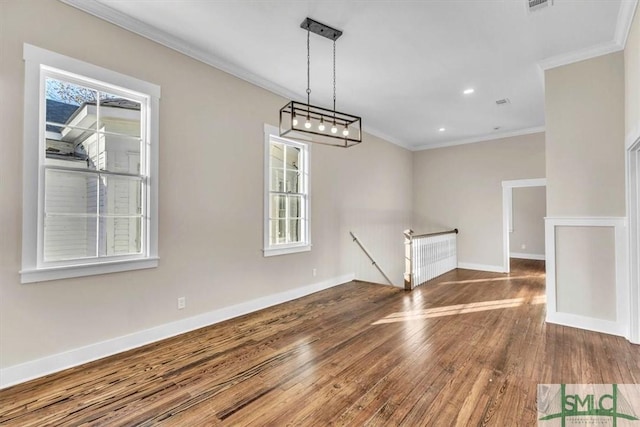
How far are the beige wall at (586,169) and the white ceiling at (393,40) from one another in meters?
0.33

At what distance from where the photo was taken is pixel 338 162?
5.57 meters

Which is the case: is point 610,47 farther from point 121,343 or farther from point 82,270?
point 121,343

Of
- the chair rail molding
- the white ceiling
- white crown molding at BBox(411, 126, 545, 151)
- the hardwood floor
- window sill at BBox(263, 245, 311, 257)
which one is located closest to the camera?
the hardwood floor

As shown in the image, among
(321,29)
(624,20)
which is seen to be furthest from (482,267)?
(321,29)

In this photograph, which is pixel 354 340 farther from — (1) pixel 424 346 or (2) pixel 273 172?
(2) pixel 273 172

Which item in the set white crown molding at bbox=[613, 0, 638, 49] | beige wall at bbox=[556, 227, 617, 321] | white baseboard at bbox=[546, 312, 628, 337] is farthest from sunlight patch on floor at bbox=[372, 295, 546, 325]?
white crown molding at bbox=[613, 0, 638, 49]

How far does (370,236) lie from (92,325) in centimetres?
490

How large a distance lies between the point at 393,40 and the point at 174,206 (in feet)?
9.79

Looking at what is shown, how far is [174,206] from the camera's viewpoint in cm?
326

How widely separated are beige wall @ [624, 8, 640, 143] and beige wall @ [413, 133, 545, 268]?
3584 mm

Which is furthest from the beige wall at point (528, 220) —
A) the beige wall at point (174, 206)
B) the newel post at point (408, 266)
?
the beige wall at point (174, 206)

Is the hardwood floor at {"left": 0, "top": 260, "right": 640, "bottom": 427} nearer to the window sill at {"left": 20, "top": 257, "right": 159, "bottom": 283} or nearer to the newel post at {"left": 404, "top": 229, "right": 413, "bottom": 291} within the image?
the window sill at {"left": 20, "top": 257, "right": 159, "bottom": 283}

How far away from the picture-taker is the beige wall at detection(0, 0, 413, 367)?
7.57 feet

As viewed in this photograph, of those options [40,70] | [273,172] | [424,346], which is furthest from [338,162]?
[40,70]
